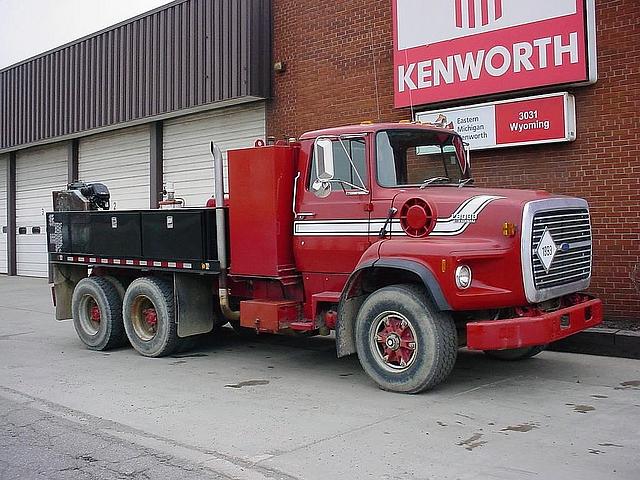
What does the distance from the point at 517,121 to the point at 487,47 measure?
1.26 meters

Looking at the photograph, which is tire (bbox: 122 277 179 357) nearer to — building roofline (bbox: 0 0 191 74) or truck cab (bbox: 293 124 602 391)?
truck cab (bbox: 293 124 602 391)

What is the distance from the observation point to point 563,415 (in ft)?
22.1

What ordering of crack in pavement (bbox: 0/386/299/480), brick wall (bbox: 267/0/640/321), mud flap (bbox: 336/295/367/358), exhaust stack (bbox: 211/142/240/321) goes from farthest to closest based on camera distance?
brick wall (bbox: 267/0/640/321) → exhaust stack (bbox: 211/142/240/321) → mud flap (bbox: 336/295/367/358) → crack in pavement (bbox: 0/386/299/480)

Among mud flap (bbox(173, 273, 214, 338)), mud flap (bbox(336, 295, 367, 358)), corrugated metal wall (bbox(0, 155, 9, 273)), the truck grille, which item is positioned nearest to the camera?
the truck grille

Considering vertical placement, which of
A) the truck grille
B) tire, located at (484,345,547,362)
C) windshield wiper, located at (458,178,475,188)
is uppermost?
windshield wiper, located at (458,178,475,188)

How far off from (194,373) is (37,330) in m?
5.13

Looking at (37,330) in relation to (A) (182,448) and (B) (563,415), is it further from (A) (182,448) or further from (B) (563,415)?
(B) (563,415)

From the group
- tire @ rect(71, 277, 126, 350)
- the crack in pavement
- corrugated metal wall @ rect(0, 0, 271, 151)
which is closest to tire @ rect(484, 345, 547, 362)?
the crack in pavement

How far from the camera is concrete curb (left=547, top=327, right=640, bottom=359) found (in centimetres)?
934

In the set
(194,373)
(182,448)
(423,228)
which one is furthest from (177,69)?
(182,448)

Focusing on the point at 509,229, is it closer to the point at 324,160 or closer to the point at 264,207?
the point at 324,160

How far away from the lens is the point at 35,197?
24.0 meters

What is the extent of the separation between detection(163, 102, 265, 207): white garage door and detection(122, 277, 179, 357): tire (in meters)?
6.60

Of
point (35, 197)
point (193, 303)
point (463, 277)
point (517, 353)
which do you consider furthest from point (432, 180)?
point (35, 197)
